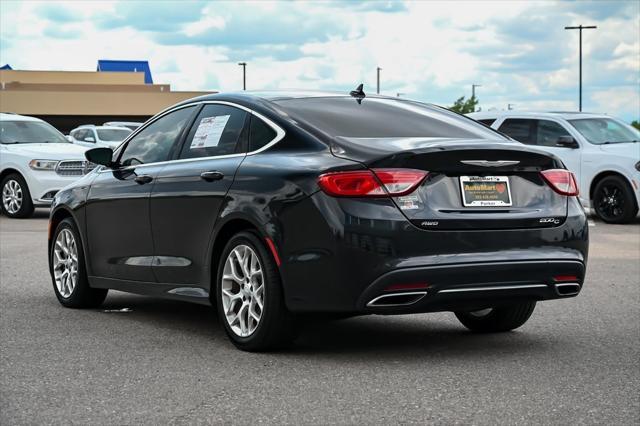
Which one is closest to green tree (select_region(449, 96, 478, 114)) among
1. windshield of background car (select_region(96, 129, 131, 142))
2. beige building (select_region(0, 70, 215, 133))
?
beige building (select_region(0, 70, 215, 133))

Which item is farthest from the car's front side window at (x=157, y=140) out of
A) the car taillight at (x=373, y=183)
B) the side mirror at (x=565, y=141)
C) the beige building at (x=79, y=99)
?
the beige building at (x=79, y=99)

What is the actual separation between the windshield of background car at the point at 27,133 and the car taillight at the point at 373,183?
14970 millimetres

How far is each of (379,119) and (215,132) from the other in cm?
112

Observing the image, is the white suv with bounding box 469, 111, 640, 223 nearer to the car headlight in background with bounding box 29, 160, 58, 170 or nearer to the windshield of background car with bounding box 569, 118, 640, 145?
the windshield of background car with bounding box 569, 118, 640, 145

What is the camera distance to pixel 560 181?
7.08 meters

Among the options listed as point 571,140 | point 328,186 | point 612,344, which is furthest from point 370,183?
point 571,140

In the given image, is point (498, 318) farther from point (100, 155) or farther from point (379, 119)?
point (100, 155)

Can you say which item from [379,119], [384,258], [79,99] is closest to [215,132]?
[379,119]

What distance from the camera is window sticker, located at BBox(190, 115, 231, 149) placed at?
7.73 meters

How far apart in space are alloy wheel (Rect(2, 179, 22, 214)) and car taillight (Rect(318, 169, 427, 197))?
563 inches

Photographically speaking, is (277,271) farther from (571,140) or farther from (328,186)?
(571,140)

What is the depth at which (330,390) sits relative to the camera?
598 cm

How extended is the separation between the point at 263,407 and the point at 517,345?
238cm

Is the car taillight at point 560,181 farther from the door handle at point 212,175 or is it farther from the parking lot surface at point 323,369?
the door handle at point 212,175
